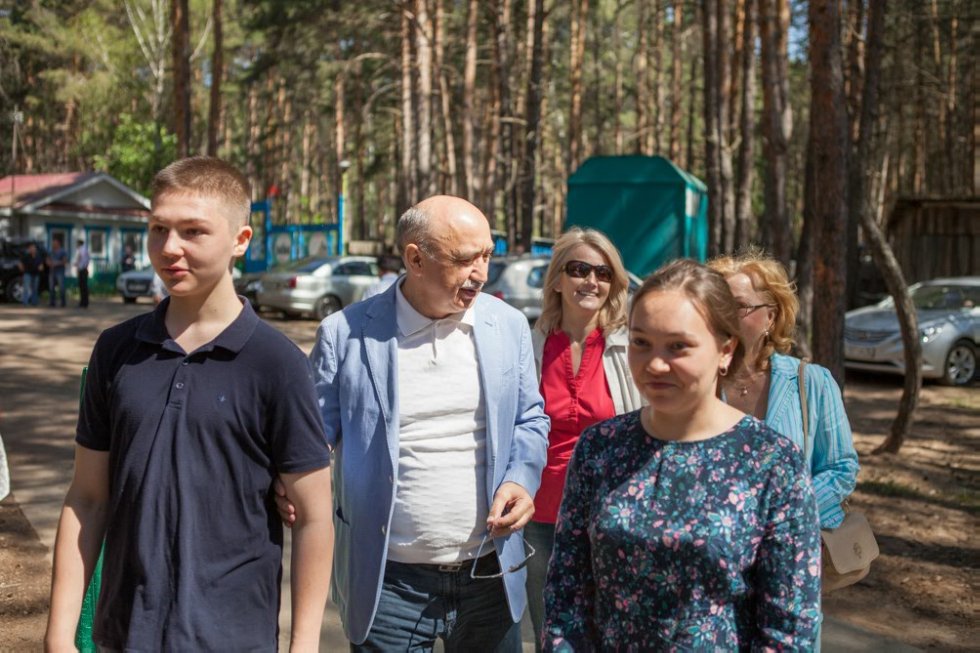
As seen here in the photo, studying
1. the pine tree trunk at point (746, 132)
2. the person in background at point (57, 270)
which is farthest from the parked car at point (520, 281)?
the person in background at point (57, 270)

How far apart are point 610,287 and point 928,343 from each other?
13.9 metres

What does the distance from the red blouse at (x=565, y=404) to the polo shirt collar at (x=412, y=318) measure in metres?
0.81

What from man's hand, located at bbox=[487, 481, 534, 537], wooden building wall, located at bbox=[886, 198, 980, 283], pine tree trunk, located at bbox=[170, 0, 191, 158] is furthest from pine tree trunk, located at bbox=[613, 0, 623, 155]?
man's hand, located at bbox=[487, 481, 534, 537]

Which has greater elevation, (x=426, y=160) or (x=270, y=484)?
(x=426, y=160)

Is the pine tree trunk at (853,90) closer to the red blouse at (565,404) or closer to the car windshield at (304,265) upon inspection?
the car windshield at (304,265)

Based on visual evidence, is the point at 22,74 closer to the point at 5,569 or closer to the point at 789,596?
the point at 5,569

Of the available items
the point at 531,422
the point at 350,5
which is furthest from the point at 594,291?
the point at 350,5

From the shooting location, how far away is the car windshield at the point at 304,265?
2584cm

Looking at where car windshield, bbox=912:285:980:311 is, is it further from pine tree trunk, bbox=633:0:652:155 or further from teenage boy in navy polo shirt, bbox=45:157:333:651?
pine tree trunk, bbox=633:0:652:155

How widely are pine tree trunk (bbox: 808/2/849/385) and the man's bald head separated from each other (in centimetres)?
682

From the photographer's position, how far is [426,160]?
27.2m

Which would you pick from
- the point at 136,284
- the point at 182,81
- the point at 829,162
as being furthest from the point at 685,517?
the point at 136,284

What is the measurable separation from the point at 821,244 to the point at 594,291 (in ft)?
19.4

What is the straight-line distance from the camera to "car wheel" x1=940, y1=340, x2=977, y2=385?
1686cm
